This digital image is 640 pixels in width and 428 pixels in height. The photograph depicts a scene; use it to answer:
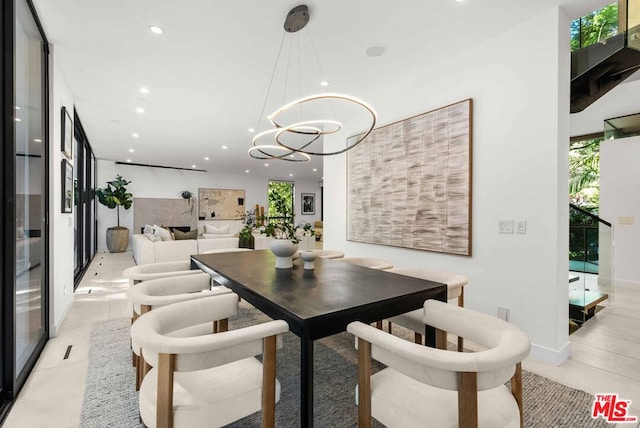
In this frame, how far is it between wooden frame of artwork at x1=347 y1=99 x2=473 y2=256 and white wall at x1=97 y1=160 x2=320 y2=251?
8389mm

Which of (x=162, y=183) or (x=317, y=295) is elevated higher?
(x=162, y=183)

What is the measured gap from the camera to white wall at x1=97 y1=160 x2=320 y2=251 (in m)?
9.30

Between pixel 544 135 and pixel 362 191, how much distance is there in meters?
2.24

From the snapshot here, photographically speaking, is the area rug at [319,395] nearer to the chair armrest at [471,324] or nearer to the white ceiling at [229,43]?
the chair armrest at [471,324]

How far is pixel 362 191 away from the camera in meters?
4.28

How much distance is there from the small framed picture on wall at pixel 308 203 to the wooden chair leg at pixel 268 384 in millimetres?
12704

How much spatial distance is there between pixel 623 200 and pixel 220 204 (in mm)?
11183

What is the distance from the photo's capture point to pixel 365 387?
3.98ft

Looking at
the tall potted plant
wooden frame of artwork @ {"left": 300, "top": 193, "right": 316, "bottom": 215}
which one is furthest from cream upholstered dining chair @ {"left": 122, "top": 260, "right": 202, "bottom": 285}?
wooden frame of artwork @ {"left": 300, "top": 193, "right": 316, "bottom": 215}

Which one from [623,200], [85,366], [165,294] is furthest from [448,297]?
[623,200]

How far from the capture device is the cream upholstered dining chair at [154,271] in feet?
7.59

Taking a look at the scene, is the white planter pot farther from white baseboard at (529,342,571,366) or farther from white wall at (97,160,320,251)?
white wall at (97,160,320,251)

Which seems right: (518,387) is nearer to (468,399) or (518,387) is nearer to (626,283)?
(468,399)

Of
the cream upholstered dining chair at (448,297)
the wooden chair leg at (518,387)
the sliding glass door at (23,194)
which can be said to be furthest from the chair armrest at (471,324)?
the sliding glass door at (23,194)
